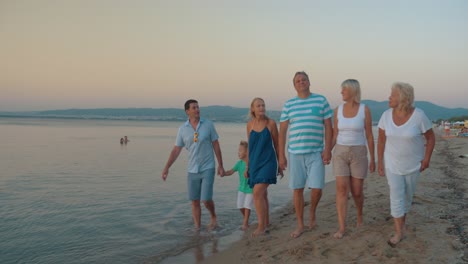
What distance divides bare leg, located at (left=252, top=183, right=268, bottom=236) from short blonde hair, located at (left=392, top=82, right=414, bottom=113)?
2.16 metres

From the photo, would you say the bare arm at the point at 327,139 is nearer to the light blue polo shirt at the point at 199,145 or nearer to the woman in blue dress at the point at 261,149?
the woman in blue dress at the point at 261,149

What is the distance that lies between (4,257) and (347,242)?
4828 mm

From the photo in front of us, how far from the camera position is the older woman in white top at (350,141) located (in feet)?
15.5

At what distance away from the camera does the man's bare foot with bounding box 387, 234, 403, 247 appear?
168 inches

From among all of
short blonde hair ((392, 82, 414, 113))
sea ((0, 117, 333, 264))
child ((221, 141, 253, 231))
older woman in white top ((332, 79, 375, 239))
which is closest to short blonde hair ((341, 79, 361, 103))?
older woman in white top ((332, 79, 375, 239))

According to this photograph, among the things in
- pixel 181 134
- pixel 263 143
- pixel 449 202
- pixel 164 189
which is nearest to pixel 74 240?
pixel 181 134

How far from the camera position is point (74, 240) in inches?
251

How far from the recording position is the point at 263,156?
538 centimetres

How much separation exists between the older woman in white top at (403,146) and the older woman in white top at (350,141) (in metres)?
0.34

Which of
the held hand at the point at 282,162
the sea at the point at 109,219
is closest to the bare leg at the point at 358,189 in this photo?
the held hand at the point at 282,162

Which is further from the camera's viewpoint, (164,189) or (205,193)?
(164,189)

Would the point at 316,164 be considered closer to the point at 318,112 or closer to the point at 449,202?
the point at 318,112

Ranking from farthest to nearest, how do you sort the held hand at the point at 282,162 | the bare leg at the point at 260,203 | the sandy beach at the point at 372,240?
the bare leg at the point at 260,203 < the held hand at the point at 282,162 < the sandy beach at the point at 372,240

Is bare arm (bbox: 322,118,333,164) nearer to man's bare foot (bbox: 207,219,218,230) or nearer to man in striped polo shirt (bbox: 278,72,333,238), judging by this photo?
man in striped polo shirt (bbox: 278,72,333,238)
